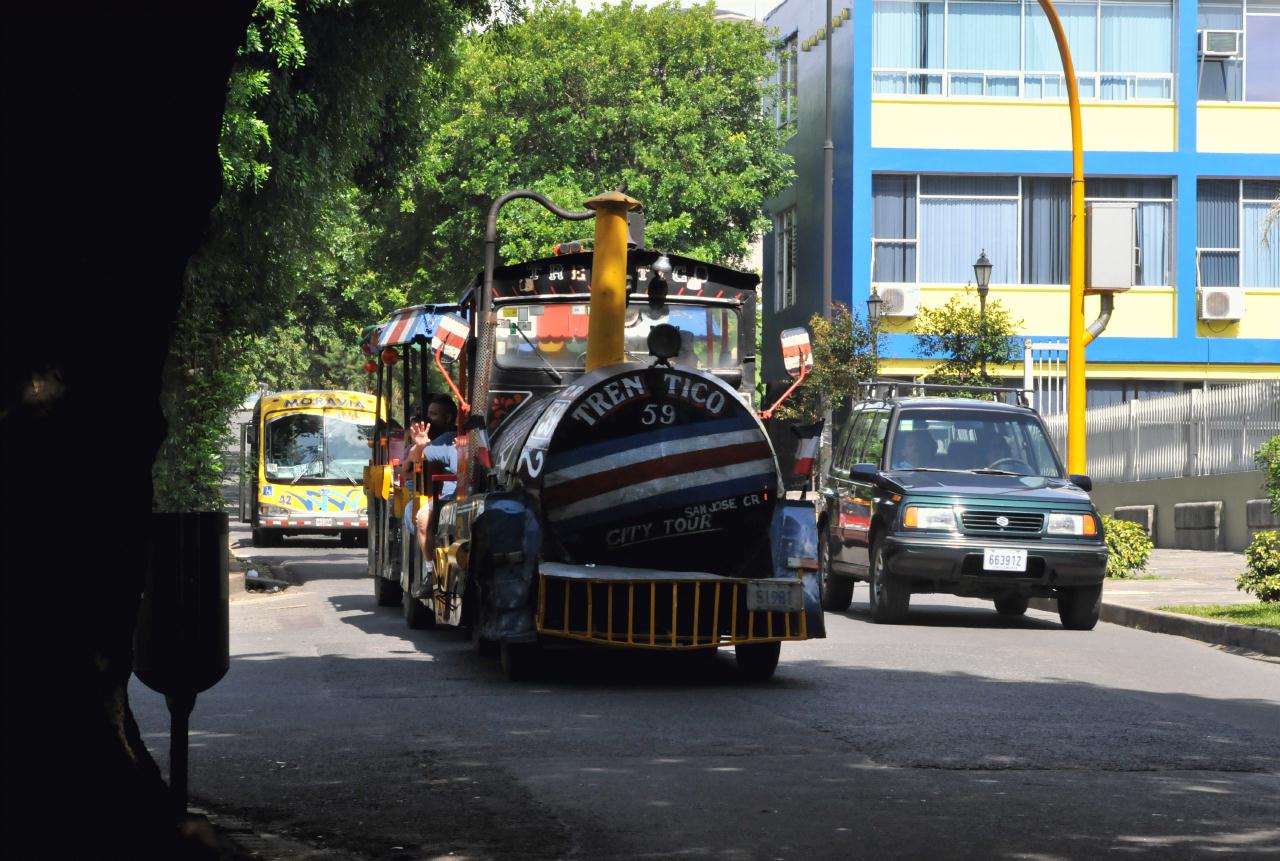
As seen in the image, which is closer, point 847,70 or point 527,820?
point 527,820

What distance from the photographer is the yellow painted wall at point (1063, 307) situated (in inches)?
1585

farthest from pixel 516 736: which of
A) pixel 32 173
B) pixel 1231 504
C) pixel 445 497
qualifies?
pixel 1231 504

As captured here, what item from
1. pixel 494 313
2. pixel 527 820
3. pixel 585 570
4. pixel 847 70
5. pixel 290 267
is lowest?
pixel 527 820

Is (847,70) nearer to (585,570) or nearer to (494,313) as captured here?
(494,313)

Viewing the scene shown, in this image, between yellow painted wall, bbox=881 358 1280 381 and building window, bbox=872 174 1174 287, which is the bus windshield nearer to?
building window, bbox=872 174 1174 287

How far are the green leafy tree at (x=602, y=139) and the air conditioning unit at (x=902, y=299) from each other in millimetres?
4108

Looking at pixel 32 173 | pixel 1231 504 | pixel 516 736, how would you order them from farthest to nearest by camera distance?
pixel 1231 504 → pixel 516 736 → pixel 32 173

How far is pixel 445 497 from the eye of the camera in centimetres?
1450

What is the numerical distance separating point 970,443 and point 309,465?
22.9 m

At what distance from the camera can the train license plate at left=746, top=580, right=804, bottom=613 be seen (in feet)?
36.7

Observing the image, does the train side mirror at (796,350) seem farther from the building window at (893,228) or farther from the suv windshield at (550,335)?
the building window at (893,228)

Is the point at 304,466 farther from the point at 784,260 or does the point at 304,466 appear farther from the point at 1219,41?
the point at 1219,41

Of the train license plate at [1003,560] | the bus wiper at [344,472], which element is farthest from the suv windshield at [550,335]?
the bus wiper at [344,472]

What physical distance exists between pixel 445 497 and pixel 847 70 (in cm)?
2876
